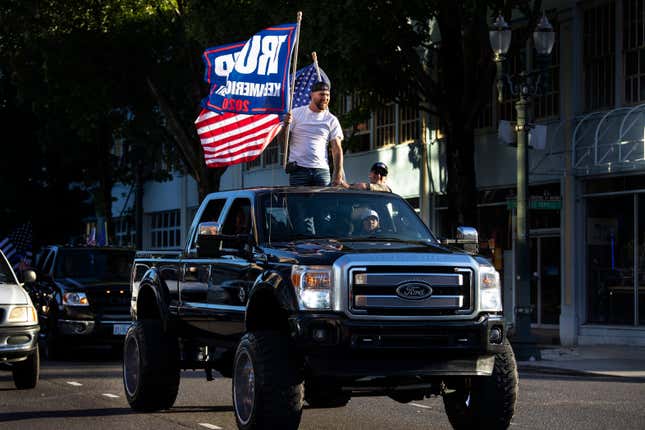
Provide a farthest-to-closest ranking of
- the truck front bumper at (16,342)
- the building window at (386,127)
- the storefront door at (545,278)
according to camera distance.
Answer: the building window at (386,127)
the storefront door at (545,278)
the truck front bumper at (16,342)

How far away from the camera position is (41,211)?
50.6 meters

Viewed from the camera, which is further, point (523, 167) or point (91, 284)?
point (523, 167)

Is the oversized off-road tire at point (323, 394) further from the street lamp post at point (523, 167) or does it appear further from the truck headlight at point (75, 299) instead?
the street lamp post at point (523, 167)

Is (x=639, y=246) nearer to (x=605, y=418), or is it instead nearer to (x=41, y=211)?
(x=605, y=418)

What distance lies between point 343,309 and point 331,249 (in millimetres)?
612

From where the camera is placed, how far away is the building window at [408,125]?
3305 centimetres

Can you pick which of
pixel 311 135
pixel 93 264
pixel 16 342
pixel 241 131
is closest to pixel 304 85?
pixel 241 131

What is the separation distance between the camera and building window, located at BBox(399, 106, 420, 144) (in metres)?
33.0

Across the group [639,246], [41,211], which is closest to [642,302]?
[639,246]

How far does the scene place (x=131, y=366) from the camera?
12930 millimetres

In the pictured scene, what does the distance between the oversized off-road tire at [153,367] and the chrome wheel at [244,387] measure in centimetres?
228

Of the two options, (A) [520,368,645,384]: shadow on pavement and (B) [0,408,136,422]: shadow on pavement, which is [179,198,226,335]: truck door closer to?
(B) [0,408,136,422]: shadow on pavement

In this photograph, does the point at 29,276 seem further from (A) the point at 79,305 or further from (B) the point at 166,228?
(B) the point at 166,228

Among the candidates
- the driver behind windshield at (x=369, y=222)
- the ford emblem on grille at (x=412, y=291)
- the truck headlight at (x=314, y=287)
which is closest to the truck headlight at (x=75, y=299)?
the driver behind windshield at (x=369, y=222)
